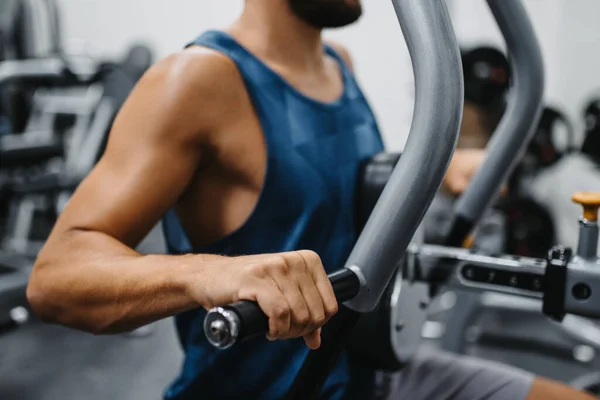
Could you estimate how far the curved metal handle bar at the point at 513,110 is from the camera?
0.84 metres

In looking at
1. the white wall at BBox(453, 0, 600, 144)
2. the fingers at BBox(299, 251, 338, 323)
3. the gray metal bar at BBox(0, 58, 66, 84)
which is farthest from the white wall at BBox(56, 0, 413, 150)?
the fingers at BBox(299, 251, 338, 323)

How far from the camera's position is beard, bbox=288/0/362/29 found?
0.85 m

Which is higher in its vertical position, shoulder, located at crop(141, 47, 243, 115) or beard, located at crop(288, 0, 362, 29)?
beard, located at crop(288, 0, 362, 29)

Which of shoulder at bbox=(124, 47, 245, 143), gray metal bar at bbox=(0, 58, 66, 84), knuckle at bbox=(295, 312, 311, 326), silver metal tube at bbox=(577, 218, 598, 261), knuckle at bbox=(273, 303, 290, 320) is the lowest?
gray metal bar at bbox=(0, 58, 66, 84)

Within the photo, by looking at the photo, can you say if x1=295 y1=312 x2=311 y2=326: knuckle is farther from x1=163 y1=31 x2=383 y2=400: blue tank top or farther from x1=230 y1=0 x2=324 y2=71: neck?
x1=230 y1=0 x2=324 y2=71: neck

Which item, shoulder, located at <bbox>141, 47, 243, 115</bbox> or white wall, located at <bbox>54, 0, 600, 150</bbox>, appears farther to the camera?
white wall, located at <bbox>54, 0, 600, 150</bbox>

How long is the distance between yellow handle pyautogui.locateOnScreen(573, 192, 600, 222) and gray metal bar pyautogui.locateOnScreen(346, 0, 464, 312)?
0.82ft

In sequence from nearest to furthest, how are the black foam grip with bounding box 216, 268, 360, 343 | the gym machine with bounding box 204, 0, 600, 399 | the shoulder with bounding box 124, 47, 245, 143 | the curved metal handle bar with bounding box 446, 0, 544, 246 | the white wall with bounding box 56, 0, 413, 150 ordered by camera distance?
the black foam grip with bounding box 216, 268, 360, 343
the gym machine with bounding box 204, 0, 600, 399
the shoulder with bounding box 124, 47, 245, 143
the curved metal handle bar with bounding box 446, 0, 544, 246
the white wall with bounding box 56, 0, 413, 150

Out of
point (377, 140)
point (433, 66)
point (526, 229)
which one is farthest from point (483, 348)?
point (433, 66)

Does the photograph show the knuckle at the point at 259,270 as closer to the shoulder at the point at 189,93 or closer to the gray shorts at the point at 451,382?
the shoulder at the point at 189,93

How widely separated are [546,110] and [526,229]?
537mm

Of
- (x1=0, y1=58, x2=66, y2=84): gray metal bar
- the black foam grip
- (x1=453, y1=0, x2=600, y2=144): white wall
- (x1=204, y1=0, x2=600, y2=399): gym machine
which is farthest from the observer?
(x1=453, y1=0, x2=600, y2=144): white wall

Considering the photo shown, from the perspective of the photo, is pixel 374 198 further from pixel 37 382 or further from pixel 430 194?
pixel 37 382

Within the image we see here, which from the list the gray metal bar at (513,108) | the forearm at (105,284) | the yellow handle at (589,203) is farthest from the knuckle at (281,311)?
the gray metal bar at (513,108)
